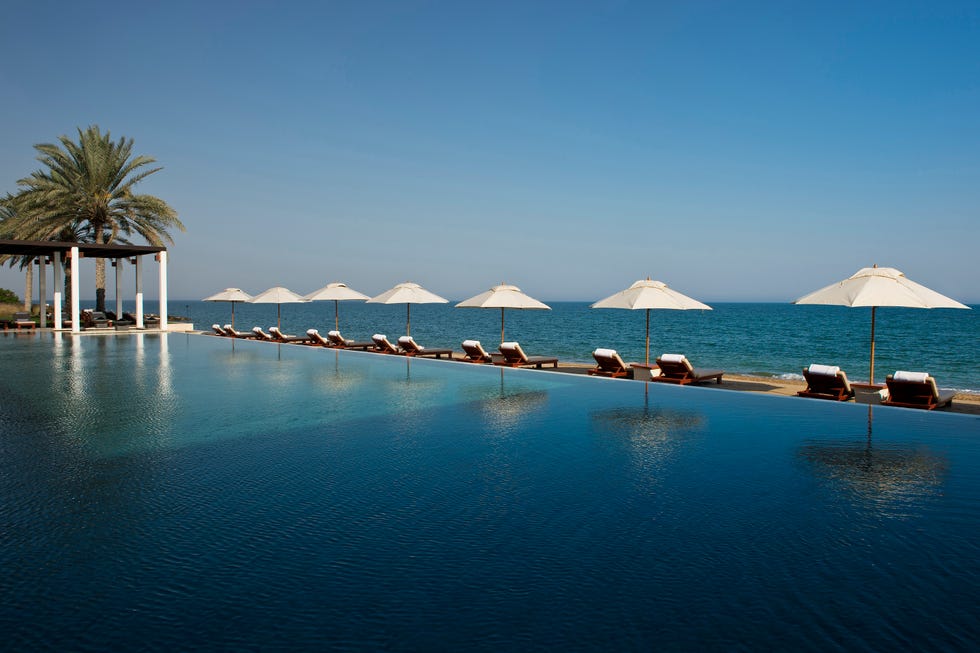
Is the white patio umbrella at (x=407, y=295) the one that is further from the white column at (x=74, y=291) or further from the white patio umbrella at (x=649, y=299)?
the white column at (x=74, y=291)

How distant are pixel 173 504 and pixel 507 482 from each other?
231 centimetres

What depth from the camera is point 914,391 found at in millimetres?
9414

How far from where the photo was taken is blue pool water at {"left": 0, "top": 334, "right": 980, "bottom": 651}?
2.53 meters

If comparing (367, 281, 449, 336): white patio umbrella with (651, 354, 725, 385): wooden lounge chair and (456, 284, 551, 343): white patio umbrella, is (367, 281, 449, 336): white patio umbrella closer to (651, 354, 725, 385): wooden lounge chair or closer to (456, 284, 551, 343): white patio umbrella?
(456, 284, 551, 343): white patio umbrella

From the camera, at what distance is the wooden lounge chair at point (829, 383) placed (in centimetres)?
1000

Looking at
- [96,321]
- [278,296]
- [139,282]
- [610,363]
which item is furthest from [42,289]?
[610,363]

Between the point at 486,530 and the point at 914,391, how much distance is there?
8832 millimetres

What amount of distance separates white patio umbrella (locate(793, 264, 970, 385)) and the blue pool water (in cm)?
330

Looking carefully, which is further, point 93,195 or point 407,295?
point 93,195

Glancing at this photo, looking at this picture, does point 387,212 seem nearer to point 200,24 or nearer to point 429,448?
point 200,24

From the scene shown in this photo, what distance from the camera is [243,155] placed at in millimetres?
31875

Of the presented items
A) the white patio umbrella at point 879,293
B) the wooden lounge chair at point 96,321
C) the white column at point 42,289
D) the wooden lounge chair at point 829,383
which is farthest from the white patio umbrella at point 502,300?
the white column at point 42,289

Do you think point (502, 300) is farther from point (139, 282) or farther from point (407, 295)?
point (139, 282)

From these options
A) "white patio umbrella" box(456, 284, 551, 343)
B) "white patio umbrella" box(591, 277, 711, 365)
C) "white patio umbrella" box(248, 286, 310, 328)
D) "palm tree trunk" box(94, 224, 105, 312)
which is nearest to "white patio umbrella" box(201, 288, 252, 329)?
"white patio umbrella" box(248, 286, 310, 328)
